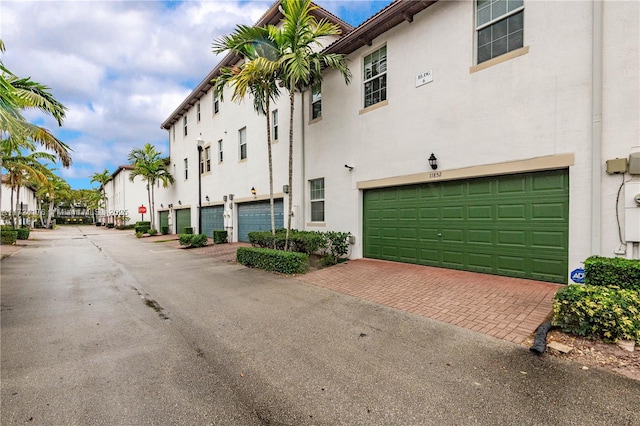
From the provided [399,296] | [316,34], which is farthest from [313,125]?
[399,296]

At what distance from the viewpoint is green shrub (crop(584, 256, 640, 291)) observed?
434 centimetres

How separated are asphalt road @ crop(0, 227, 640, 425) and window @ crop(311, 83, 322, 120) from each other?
806 cm

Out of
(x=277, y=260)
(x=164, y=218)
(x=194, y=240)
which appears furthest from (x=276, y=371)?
(x=164, y=218)

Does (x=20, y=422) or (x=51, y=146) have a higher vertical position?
(x=51, y=146)

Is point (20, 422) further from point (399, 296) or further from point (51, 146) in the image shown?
point (51, 146)

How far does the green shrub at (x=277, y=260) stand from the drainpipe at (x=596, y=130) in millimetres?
6325

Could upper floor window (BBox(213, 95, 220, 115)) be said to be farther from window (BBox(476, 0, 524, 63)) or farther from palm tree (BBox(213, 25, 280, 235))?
window (BBox(476, 0, 524, 63))

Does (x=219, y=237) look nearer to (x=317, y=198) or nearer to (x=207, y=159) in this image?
(x=207, y=159)

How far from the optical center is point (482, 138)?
23.3 feet

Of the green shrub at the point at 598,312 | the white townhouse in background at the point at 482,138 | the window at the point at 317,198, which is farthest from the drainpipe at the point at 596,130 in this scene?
the window at the point at 317,198

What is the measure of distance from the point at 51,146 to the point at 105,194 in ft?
172

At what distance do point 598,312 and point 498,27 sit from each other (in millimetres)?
6526

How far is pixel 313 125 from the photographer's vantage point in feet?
38.0

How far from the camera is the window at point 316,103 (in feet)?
37.3
